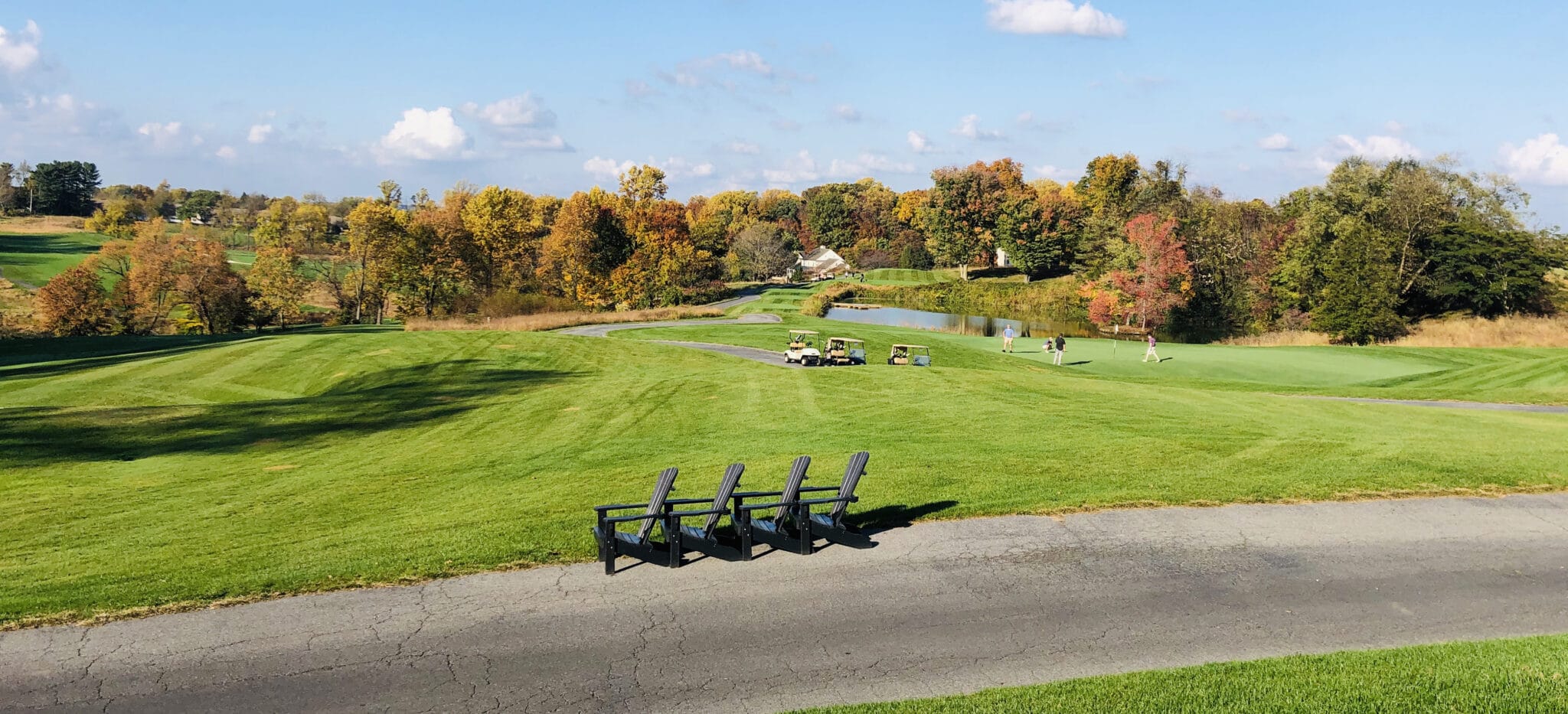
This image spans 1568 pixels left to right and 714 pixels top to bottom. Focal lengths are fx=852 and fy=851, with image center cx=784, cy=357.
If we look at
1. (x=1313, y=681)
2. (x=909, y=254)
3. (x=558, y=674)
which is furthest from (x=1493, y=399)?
(x=909, y=254)

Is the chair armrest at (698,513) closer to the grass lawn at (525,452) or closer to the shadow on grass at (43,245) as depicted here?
the grass lawn at (525,452)

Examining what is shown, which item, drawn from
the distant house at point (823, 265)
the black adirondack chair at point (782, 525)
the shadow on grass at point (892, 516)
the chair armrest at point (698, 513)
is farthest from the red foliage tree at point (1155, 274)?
the chair armrest at point (698, 513)

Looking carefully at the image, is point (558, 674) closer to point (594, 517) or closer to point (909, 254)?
point (594, 517)

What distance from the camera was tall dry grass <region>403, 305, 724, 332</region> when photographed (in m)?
55.8

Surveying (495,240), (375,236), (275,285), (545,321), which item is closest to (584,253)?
(495,240)

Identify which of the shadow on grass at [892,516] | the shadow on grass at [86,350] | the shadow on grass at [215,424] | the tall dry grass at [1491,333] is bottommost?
the shadow on grass at [86,350]

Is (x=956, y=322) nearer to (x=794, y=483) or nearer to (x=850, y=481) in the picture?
(x=850, y=481)

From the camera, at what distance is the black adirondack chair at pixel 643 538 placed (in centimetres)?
1078

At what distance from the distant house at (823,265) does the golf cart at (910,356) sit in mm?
105607

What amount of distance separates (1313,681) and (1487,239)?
7739 centimetres

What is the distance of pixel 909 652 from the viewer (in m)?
8.73

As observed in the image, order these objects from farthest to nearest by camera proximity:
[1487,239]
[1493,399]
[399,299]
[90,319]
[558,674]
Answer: [399,299] → [1487,239] → [90,319] → [1493,399] → [558,674]

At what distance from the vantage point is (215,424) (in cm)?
2230

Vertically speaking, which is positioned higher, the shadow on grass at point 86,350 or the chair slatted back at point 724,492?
the chair slatted back at point 724,492
